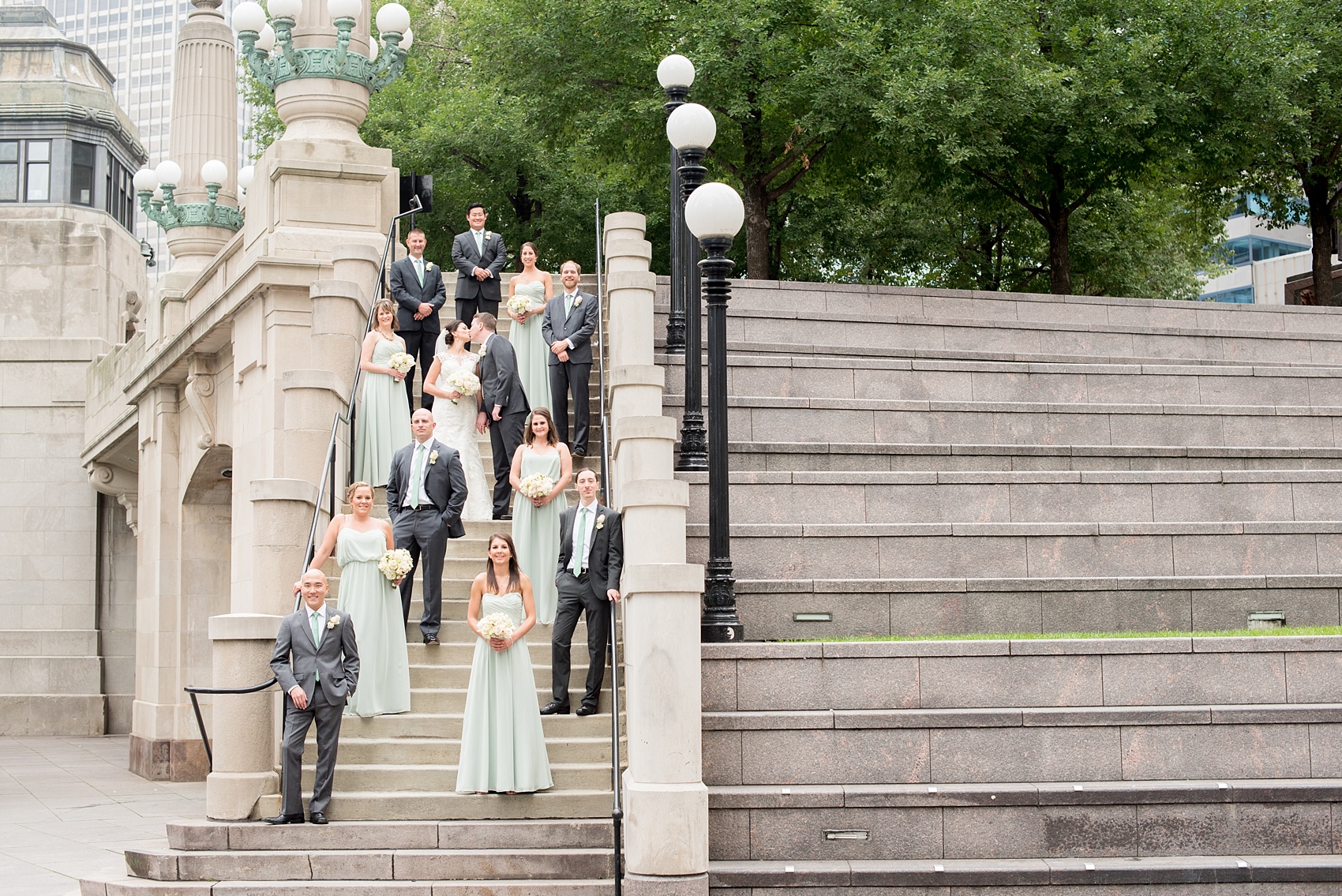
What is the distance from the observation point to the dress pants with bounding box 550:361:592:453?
14.4 metres

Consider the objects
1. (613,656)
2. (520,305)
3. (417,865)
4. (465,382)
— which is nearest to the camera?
(417,865)

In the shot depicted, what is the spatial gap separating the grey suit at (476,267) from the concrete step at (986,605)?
198 inches

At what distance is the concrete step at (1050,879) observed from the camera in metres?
9.68

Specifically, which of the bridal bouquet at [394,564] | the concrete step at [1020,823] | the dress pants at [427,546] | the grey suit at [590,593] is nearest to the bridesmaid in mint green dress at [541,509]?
the dress pants at [427,546]

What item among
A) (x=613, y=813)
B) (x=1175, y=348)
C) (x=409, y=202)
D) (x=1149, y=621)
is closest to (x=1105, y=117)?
(x=1175, y=348)

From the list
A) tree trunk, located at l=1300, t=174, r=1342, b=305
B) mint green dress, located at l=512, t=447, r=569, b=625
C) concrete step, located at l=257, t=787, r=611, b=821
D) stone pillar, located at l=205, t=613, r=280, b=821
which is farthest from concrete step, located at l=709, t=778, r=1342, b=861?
tree trunk, located at l=1300, t=174, r=1342, b=305

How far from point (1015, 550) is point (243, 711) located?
6.33 metres

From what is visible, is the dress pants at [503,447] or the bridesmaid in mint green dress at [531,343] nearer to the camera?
the dress pants at [503,447]

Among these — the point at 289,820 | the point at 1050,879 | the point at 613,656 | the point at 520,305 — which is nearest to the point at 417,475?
the point at 613,656

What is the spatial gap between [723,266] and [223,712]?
496 cm

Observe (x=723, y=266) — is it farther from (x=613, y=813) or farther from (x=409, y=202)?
(x=409, y=202)

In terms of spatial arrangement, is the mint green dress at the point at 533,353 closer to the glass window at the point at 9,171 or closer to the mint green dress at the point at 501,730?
the mint green dress at the point at 501,730

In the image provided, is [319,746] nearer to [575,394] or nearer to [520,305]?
[575,394]

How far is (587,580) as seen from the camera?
11531mm
